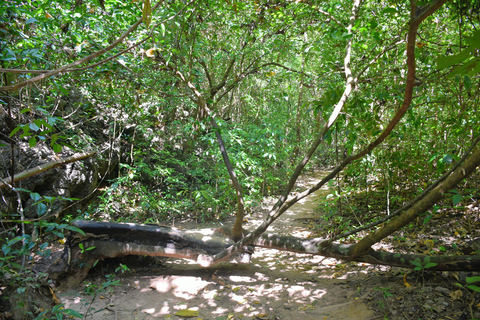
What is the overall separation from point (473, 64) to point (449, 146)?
12.5 ft

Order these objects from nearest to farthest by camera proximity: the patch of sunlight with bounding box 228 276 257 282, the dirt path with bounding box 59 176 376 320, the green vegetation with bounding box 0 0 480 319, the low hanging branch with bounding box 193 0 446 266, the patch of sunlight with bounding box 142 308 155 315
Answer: the low hanging branch with bounding box 193 0 446 266 → the green vegetation with bounding box 0 0 480 319 → the dirt path with bounding box 59 176 376 320 → the patch of sunlight with bounding box 142 308 155 315 → the patch of sunlight with bounding box 228 276 257 282

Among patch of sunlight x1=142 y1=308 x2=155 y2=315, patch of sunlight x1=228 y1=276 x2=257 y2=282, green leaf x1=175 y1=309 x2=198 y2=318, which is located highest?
patch of sunlight x1=228 y1=276 x2=257 y2=282

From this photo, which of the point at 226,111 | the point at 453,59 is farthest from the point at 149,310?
the point at 226,111

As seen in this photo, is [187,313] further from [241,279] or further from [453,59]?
[453,59]

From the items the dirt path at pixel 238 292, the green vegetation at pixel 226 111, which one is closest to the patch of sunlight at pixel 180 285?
the dirt path at pixel 238 292

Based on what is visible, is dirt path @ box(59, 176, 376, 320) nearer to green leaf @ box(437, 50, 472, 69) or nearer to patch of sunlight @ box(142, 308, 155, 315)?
patch of sunlight @ box(142, 308, 155, 315)

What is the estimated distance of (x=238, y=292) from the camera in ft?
12.8

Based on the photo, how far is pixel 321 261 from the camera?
14.7 ft

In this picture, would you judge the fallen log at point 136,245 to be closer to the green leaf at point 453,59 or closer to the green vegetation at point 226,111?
the green vegetation at point 226,111

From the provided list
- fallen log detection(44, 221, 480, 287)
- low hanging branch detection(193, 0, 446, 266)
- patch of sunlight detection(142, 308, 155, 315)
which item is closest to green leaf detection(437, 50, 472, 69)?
low hanging branch detection(193, 0, 446, 266)

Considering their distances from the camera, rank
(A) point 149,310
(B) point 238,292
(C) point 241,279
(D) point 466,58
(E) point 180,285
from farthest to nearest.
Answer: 1. (C) point 241,279
2. (E) point 180,285
3. (B) point 238,292
4. (A) point 149,310
5. (D) point 466,58

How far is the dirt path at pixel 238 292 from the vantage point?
3279 millimetres

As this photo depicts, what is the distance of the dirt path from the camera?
328 centimetres

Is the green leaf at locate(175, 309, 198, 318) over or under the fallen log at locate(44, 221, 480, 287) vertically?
under
